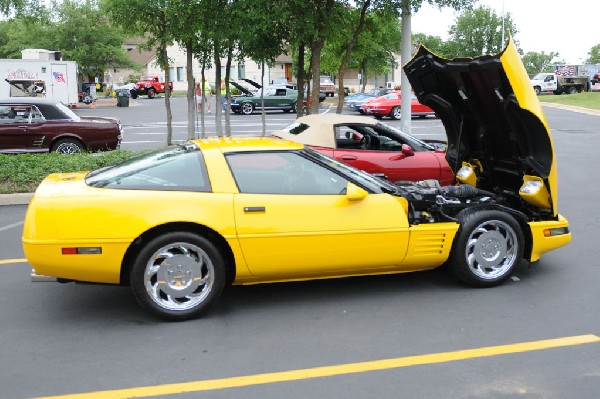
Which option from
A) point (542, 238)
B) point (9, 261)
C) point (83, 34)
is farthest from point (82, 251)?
point (83, 34)

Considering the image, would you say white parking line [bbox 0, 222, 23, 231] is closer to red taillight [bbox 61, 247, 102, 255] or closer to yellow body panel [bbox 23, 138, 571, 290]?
yellow body panel [bbox 23, 138, 571, 290]

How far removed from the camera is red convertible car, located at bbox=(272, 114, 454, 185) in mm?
8625

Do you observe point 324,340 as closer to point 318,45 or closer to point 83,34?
point 318,45

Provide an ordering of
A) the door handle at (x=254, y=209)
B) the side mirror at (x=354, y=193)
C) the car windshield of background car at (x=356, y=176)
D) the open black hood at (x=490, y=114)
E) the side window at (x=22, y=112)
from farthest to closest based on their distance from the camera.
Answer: the side window at (x=22, y=112) → the open black hood at (x=490, y=114) → the car windshield of background car at (x=356, y=176) → the side mirror at (x=354, y=193) → the door handle at (x=254, y=209)

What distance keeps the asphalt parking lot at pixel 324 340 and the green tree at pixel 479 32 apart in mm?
55795

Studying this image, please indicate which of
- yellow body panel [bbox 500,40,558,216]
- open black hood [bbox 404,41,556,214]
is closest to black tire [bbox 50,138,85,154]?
open black hood [bbox 404,41,556,214]

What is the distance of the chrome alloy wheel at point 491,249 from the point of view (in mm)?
5426

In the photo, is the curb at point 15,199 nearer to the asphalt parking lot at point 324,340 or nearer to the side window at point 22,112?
the asphalt parking lot at point 324,340

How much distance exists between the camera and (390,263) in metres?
5.20

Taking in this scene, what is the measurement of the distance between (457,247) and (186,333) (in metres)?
2.33

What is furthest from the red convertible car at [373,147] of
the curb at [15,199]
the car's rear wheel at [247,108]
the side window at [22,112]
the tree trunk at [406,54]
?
the car's rear wheel at [247,108]

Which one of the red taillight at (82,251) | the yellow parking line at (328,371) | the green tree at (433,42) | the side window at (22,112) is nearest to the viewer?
the yellow parking line at (328,371)

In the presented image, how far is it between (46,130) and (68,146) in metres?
0.55

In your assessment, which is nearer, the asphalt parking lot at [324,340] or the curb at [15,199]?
the asphalt parking lot at [324,340]
